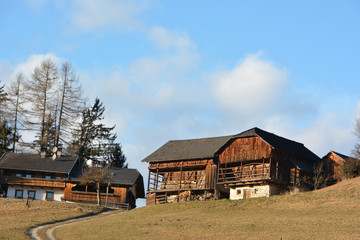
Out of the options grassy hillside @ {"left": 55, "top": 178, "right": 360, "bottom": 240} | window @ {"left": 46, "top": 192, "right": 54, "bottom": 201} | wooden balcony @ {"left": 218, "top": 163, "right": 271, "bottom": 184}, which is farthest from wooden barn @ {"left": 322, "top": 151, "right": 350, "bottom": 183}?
window @ {"left": 46, "top": 192, "right": 54, "bottom": 201}

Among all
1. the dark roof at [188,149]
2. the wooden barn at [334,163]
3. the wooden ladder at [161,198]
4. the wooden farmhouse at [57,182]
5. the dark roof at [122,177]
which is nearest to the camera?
the wooden barn at [334,163]

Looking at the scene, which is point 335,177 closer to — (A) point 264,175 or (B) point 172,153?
(A) point 264,175

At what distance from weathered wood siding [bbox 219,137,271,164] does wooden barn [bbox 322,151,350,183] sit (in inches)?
308

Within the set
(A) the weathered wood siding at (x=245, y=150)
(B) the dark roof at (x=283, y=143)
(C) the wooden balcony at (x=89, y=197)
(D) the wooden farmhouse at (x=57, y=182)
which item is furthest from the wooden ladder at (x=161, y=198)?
(B) the dark roof at (x=283, y=143)

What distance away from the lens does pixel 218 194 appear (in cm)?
5897

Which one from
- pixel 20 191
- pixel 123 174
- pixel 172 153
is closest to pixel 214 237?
pixel 172 153

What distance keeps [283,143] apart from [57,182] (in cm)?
2918

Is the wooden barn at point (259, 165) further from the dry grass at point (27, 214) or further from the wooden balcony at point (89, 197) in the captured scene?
the wooden balcony at point (89, 197)

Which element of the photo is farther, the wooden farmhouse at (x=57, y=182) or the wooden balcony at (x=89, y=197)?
the wooden farmhouse at (x=57, y=182)

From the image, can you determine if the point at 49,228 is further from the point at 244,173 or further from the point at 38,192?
the point at 38,192

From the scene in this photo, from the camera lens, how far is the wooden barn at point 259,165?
55.5 m

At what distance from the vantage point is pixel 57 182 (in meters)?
70.5

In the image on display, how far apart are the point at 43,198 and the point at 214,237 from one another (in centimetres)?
3917

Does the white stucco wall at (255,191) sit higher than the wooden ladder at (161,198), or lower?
higher
